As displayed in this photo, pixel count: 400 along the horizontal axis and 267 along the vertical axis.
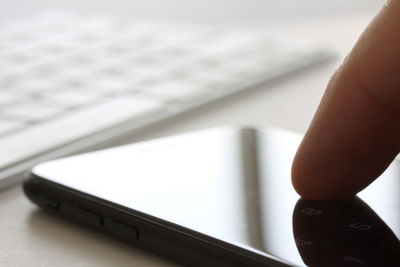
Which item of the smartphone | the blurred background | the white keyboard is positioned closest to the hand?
the smartphone

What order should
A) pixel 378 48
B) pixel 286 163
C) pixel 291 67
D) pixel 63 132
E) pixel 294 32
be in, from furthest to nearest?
1. pixel 294 32
2. pixel 291 67
3. pixel 63 132
4. pixel 286 163
5. pixel 378 48

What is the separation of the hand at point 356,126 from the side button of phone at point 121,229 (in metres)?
0.07

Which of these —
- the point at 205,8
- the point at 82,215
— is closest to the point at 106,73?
the point at 82,215

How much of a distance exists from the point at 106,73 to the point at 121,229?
369 millimetres

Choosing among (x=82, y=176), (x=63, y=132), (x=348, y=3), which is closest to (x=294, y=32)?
(x=348, y=3)

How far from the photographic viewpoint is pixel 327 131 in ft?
1.11

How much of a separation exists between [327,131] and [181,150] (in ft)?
0.40

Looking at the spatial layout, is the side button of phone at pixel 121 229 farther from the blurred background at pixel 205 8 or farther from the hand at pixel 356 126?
the blurred background at pixel 205 8

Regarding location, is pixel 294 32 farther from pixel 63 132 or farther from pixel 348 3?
pixel 63 132

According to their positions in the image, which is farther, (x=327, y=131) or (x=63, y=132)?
(x=63, y=132)

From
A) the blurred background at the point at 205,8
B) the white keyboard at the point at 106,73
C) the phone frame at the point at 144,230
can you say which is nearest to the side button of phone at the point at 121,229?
the phone frame at the point at 144,230

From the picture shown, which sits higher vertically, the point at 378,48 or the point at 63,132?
the point at 378,48

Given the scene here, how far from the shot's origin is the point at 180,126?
0.58 m

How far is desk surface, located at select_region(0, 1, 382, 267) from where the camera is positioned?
358 millimetres
